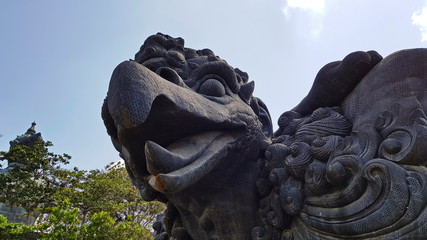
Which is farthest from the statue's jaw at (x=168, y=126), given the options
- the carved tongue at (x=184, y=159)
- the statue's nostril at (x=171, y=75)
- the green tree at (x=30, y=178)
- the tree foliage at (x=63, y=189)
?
the green tree at (x=30, y=178)

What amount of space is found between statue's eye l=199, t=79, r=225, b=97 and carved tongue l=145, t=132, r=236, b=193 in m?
0.29

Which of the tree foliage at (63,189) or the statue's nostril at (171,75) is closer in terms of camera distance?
the statue's nostril at (171,75)

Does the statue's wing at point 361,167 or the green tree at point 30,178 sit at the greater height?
the green tree at point 30,178

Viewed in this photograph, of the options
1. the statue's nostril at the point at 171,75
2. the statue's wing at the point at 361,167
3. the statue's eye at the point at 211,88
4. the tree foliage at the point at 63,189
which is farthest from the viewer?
the tree foliage at the point at 63,189

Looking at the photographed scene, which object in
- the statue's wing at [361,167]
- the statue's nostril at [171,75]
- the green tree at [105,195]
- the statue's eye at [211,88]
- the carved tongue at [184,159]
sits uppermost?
the green tree at [105,195]

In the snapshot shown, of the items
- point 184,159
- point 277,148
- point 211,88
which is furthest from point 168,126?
point 277,148

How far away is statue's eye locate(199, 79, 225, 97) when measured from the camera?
2242 mm

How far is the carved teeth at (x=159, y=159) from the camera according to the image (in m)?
1.67

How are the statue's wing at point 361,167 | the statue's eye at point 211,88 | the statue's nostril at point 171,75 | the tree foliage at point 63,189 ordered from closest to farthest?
the statue's wing at point 361,167
the statue's nostril at point 171,75
the statue's eye at point 211,88
the tree foliage at point 63,189

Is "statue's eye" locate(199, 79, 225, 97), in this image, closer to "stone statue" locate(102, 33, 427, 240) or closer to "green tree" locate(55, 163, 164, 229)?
"stone statue" locate(102, 33, 427, 240)

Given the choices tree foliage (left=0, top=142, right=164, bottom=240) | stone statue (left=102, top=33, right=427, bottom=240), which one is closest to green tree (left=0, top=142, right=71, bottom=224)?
tree foliage (left=0, top=142, right=164, bottom=240)

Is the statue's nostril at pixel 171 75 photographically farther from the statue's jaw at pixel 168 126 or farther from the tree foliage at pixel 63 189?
the tree foliage at pixel 63 189

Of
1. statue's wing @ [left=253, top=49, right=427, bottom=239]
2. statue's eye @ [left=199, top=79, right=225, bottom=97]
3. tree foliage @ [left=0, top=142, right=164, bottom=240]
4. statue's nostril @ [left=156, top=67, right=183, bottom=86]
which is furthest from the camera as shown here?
tree foliage @ [left=0, top=142, right=164, bottom=240]

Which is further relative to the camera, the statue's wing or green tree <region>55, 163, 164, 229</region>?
green tree <region>55, 163, 164, 229</region>
